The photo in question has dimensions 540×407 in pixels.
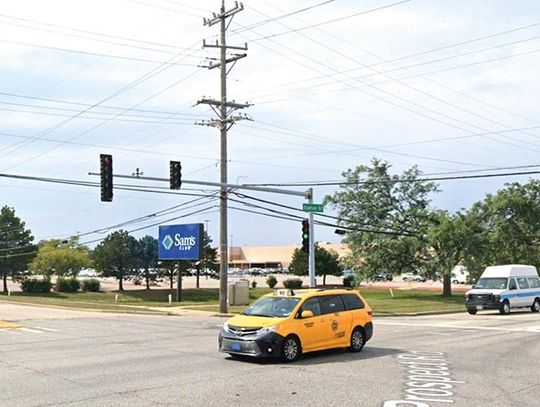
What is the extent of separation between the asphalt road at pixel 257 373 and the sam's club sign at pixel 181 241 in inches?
1258

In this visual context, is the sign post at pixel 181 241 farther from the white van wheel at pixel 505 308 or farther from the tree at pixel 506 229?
the white van wheel at pixel 505 308

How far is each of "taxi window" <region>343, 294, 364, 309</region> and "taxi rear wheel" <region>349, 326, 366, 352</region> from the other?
0.54m

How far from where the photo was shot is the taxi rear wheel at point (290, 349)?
45.6ft

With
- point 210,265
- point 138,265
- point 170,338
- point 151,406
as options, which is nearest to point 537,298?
point 170,338

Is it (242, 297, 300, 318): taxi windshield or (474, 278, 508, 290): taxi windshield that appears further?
(474, 278, 508, 290): taxi windshield

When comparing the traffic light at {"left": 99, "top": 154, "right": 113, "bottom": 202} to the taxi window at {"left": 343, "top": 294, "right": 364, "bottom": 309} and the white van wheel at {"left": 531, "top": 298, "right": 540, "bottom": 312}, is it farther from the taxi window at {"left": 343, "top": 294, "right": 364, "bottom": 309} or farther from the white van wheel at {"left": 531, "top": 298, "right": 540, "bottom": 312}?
the white van wheel at {"left": 531, "top": 298, "right": 540, "bottom": 312}

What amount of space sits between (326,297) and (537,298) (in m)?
22.8

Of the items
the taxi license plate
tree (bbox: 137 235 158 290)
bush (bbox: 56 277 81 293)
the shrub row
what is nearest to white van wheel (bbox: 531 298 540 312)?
the taxi license plate

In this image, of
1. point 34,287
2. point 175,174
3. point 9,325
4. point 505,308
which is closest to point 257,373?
point 9,325

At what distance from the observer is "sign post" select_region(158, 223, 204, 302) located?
174ft

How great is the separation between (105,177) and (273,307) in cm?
1362

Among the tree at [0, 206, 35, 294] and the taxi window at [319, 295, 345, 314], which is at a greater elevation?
the tree at [0, 206, 35, 294]

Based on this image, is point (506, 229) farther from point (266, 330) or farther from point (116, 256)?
point (116, 256)

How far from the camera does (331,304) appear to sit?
15.7 m
